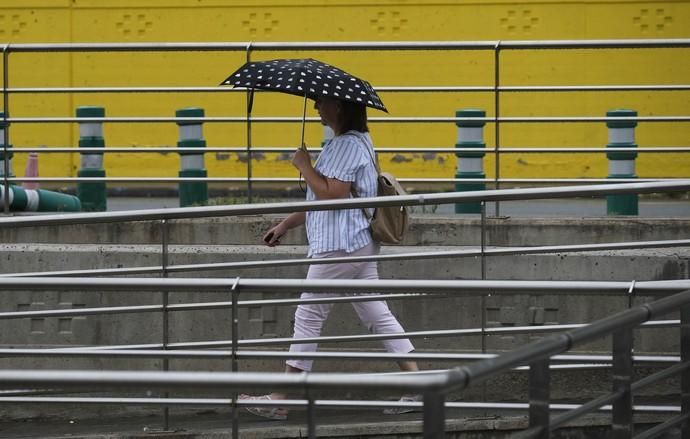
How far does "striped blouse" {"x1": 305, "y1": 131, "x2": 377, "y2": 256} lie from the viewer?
7293 millimetres

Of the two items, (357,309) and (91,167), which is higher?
(91,167)

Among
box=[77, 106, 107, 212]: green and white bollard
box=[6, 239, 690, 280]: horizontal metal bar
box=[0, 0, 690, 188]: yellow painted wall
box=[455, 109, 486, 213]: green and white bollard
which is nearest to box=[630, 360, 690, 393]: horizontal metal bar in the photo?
box=[6, 239, 690, 280]: horizontal metal bar

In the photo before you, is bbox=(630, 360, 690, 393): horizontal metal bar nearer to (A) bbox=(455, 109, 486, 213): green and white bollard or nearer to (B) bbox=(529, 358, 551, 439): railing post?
(B) bbox=(529, 358, 551, 439): railing post

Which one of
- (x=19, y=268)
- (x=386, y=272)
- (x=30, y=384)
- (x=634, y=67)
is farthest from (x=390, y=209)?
(x=634, y=67)

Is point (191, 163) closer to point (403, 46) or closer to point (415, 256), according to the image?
point (403, 46)

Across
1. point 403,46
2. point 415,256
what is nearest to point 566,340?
point 415,256

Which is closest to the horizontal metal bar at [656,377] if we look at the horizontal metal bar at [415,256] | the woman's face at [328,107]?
the horizontal metal bar at [415,256]

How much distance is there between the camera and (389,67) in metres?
18.2

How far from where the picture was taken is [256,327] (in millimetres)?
8453

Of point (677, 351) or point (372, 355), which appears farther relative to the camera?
point (677, 351)

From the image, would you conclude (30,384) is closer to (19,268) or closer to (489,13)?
(19,268)

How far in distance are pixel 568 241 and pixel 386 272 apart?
4.33 ft

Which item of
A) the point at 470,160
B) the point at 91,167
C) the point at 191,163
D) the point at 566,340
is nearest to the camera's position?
the point at 566,340

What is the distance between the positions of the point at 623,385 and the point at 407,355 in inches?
55.2
